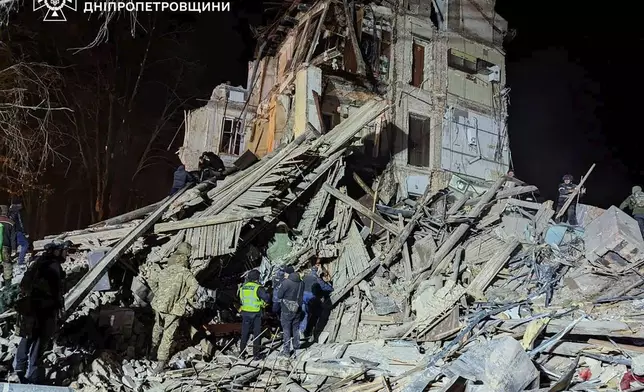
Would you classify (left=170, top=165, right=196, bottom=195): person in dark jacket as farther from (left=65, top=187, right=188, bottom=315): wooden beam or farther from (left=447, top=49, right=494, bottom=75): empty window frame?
(left=447, top=49, right=494, bottom=75): empty window frame

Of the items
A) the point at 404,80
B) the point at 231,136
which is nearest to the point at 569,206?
the point at 404,80

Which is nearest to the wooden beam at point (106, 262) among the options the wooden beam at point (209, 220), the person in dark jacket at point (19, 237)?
the wooden beam at point (209, 220)

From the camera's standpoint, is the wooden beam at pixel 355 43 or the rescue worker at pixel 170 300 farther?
the wooden beam at pixel 355 43

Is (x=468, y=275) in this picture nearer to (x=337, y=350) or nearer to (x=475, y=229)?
(x=475, y=229)

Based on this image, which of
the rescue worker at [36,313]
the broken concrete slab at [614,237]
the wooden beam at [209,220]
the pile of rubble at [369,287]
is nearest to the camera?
the rescue worker at [36,313]

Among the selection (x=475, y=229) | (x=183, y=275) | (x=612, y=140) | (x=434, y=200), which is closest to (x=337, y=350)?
(x=183, y=275)

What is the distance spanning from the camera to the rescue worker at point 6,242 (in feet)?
26.7

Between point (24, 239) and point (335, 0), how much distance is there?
13.4 m

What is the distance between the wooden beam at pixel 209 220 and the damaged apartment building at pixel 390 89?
6934 millimetres

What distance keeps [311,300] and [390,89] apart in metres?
11.4

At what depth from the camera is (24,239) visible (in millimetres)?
9336

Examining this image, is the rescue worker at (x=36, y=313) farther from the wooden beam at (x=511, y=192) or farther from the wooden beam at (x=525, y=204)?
the wooden beam at (x=525, y=204)

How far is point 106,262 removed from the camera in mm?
8133

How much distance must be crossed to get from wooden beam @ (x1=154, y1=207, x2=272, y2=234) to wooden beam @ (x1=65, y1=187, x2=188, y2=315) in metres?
0.26
